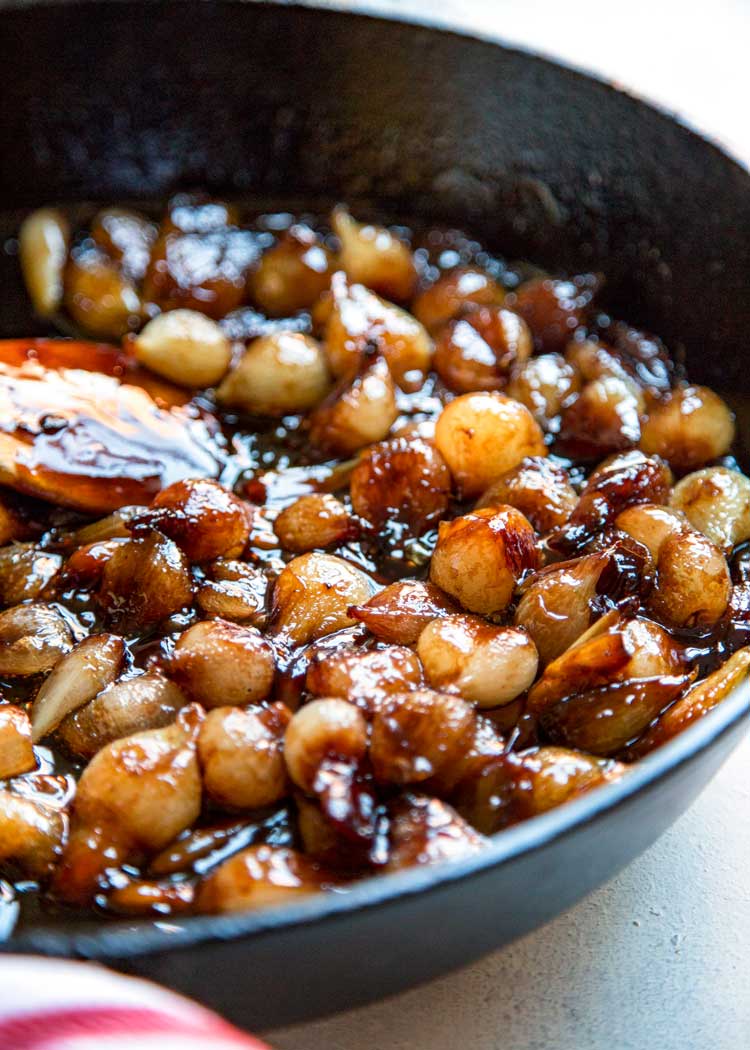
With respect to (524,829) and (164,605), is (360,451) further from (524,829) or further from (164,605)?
(524,829)

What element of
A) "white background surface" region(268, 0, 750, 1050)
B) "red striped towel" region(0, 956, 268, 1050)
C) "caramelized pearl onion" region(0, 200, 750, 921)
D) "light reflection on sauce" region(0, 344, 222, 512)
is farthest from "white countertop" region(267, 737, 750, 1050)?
"light reflection on sauce" region(0, 344, 222, 512)

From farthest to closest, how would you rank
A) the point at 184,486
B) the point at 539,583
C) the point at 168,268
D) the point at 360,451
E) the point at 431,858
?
the point at 168,268 → the point at 360,451 → the point at 184,486 → the point at 539,583 → the point at 431,858

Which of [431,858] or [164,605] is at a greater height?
[431,858]

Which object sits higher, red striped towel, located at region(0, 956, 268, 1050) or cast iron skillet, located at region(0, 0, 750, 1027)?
cast iron skillet, located at region(0, 0, 750, 1027)

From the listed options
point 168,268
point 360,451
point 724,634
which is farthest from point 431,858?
point 168,268

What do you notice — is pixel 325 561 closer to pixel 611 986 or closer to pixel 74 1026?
pixel 611 986

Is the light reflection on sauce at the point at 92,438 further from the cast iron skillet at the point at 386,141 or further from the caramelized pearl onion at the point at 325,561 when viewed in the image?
Result: the cast iron skillet at the point at 386,141

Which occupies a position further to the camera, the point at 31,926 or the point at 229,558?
the point at 229,558

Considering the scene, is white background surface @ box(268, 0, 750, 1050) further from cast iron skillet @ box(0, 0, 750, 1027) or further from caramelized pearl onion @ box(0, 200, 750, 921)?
cast iron skillet @ box(0, 0, 750, 1027)
